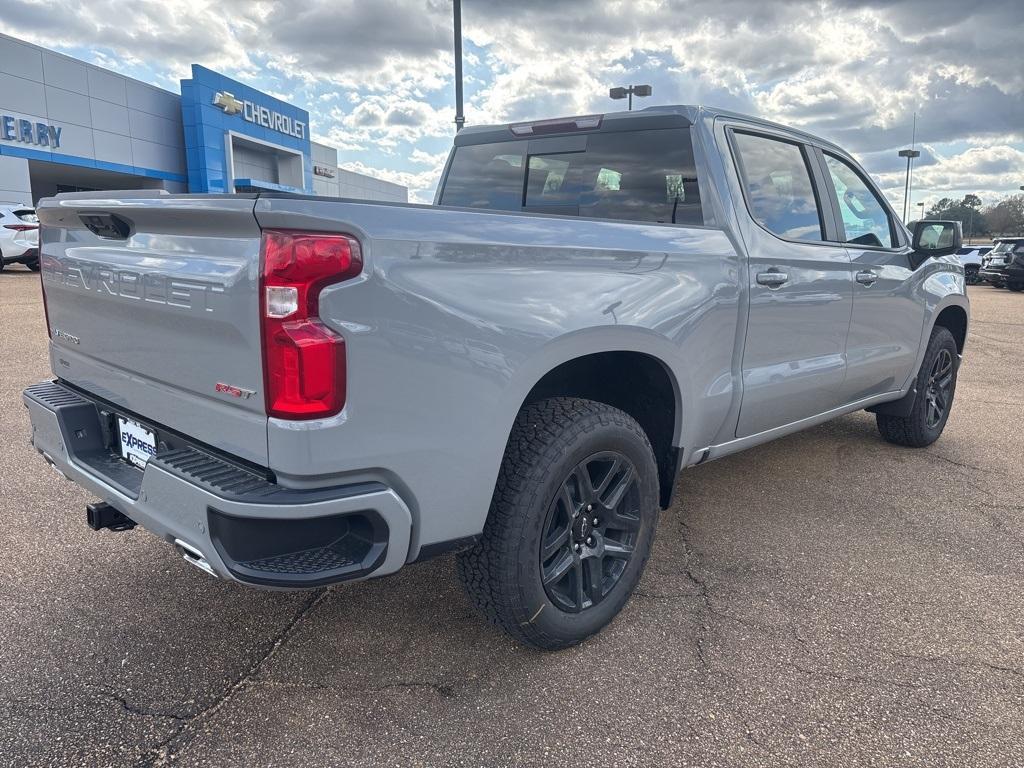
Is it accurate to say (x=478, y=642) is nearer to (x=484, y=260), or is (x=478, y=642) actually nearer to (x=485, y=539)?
(x=485, y=539)

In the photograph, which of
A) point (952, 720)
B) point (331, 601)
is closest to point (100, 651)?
point (331, 601)

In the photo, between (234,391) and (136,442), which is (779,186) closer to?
(234,391)

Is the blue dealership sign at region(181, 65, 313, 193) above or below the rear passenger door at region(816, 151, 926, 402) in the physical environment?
above

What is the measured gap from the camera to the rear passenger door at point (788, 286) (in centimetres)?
318

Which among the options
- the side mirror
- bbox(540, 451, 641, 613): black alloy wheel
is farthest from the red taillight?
the side mirror

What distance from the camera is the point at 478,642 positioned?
8.54 feet

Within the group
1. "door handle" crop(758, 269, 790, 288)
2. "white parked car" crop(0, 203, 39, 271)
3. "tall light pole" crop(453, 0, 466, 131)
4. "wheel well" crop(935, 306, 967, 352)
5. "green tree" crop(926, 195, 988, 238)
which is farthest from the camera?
"green tree" crop(926, 195, 988, 238)

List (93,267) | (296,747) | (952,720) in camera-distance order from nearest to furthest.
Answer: (296,747), (952,720), (93,267)

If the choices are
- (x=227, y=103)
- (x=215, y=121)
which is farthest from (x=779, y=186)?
(x=227, y=103)

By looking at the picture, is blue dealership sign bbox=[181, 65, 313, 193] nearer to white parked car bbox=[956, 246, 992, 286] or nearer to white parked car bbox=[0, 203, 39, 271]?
white parked car bbox=[0, 203, 39, 271]

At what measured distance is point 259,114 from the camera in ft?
114

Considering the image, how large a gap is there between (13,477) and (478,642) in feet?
9.80

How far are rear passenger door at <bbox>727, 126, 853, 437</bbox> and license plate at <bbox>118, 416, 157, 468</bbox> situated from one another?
7.41 ft

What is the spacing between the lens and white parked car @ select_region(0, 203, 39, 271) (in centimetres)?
1570
